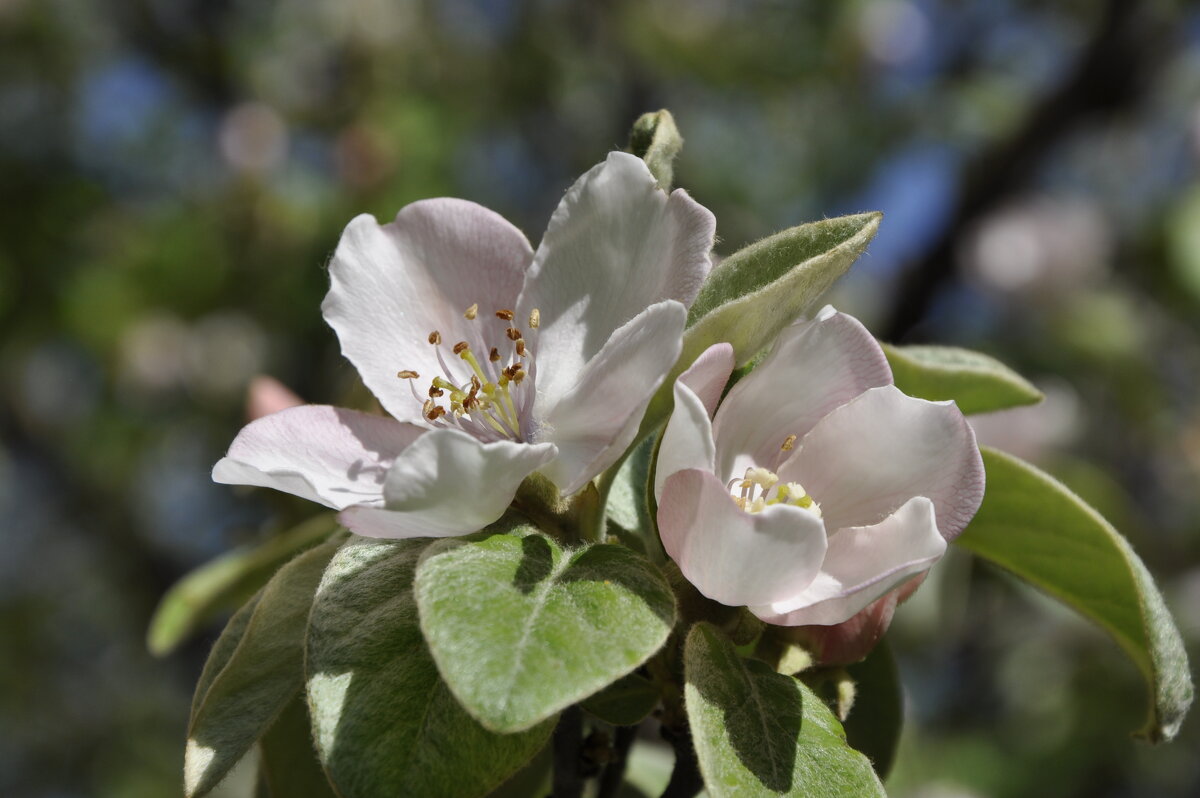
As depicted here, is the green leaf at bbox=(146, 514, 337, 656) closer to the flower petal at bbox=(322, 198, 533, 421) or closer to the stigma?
the flower petal at bbox=(322, 198, 533, 421)

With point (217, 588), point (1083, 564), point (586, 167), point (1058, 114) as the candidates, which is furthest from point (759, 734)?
point (586, 167)

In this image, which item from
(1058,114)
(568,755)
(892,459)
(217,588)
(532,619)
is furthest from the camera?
(1058,114)

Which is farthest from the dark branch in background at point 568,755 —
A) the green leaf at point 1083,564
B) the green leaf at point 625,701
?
the green leaf at point 1083,564

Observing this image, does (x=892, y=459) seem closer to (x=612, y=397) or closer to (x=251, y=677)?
(x=612, y=397)

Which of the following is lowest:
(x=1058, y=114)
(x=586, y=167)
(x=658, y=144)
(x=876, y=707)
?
(x=586, y=167)

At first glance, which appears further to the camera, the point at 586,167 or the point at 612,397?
the point at 586,167
